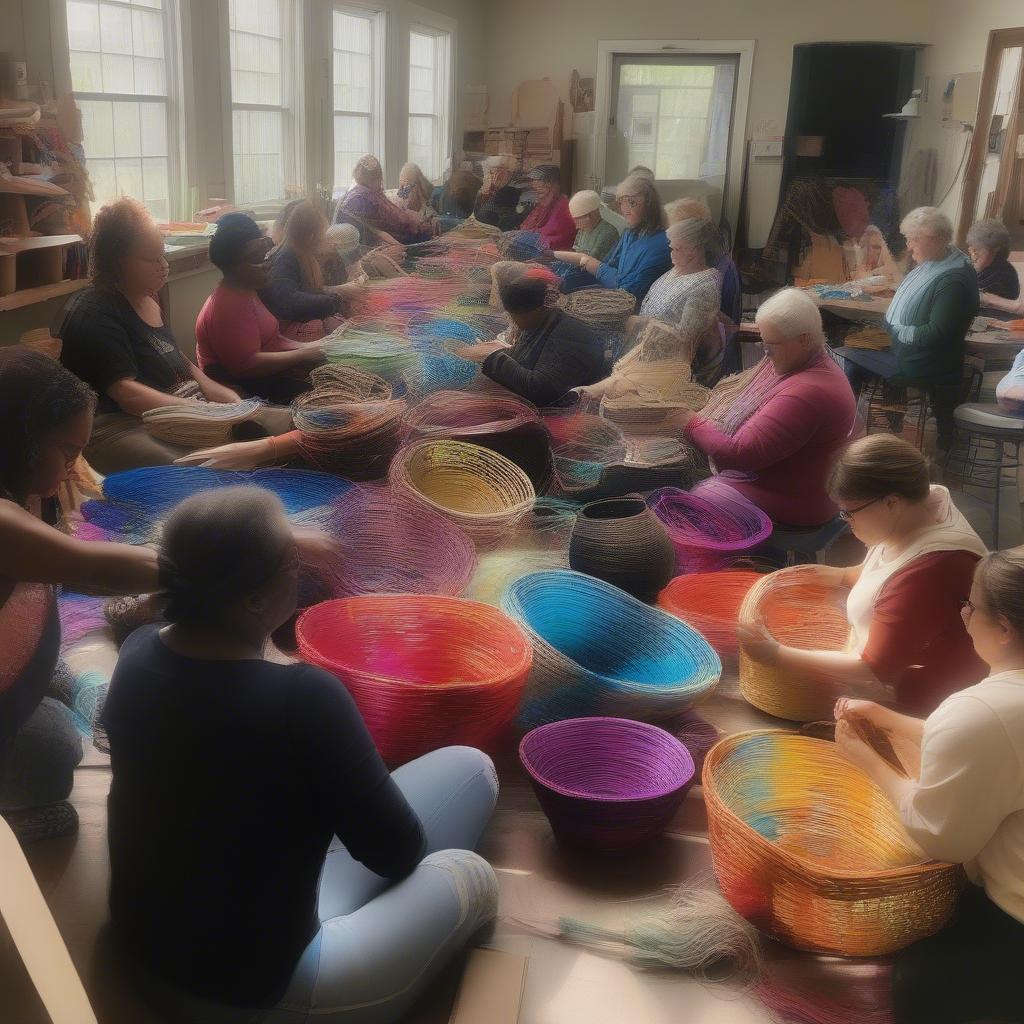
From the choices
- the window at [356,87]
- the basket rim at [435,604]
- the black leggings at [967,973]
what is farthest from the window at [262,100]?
the black leggings at [967,973]

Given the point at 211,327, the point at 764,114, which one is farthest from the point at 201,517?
the point at 764,114

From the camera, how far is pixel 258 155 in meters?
6.24

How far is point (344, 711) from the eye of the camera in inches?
47.9

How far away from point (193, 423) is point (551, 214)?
4.53 m

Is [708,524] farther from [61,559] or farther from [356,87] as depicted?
[356,87]

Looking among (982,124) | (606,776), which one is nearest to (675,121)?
(982,124)

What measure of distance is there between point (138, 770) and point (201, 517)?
0.31 m

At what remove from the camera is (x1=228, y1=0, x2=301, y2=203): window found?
5867 mm

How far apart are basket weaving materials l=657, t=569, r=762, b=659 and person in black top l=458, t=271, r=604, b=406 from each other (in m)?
0.92

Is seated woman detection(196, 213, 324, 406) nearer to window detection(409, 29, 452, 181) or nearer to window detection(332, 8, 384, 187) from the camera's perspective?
window detection(332, 8, 384, 187)

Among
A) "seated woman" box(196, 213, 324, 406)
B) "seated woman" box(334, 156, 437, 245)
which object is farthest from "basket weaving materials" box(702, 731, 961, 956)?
"seated woman" box(334, 156, 437, 245)

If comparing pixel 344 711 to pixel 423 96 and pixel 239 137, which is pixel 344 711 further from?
pixel 423 96

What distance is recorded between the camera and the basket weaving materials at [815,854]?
5.04 ft

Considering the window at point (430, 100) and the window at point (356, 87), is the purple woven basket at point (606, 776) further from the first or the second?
the window at point (430, 100)
